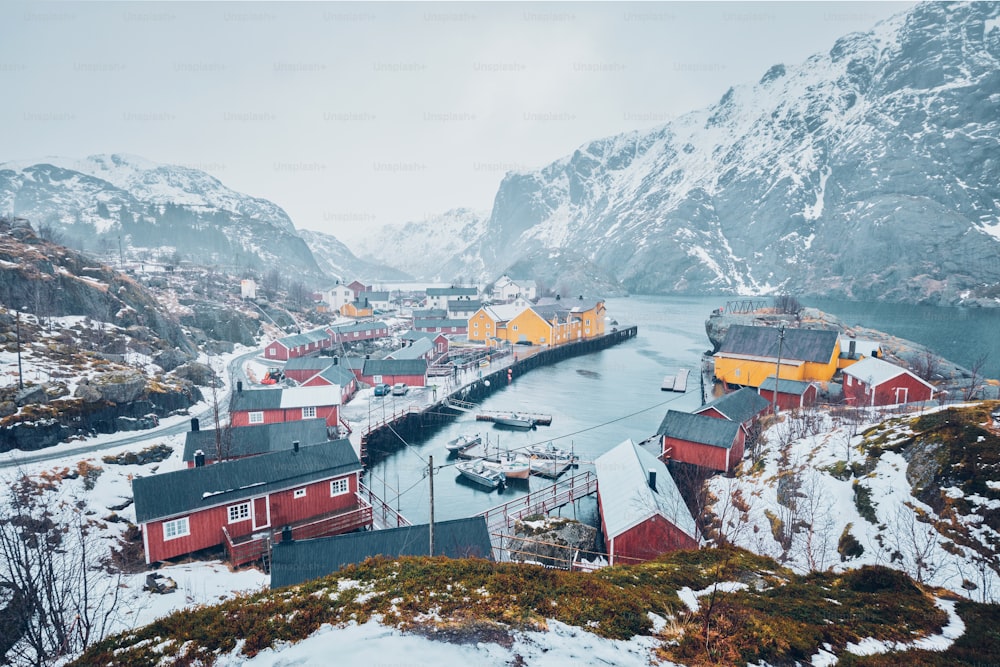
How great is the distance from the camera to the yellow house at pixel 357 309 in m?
104

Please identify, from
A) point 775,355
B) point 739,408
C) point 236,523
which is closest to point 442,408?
point 236,523

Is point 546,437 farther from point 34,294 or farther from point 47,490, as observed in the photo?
point 34,294

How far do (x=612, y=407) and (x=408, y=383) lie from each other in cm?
2133

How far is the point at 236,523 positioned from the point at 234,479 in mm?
2015

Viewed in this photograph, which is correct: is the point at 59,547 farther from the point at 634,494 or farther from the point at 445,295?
the point at 445,295

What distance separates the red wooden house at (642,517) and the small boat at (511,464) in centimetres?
914

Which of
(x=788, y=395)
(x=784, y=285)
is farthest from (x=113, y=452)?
(x=784, y=285)

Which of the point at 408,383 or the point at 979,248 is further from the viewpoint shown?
the point at 979,248

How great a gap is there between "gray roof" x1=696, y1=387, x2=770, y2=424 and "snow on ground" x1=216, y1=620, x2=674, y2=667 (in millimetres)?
26535

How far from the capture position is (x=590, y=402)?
4950 cm

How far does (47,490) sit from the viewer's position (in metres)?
22.8

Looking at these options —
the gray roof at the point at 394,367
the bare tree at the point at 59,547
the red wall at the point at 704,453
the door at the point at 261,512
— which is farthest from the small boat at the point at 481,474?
the bare tree at the point at 59,547

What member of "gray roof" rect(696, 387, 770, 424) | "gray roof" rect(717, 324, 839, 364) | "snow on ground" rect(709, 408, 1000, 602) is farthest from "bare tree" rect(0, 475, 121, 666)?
"gray roof" rect(717, 324, 839, 364)

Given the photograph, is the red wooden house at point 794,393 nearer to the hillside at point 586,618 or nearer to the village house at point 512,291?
the hillside at point 586,618
